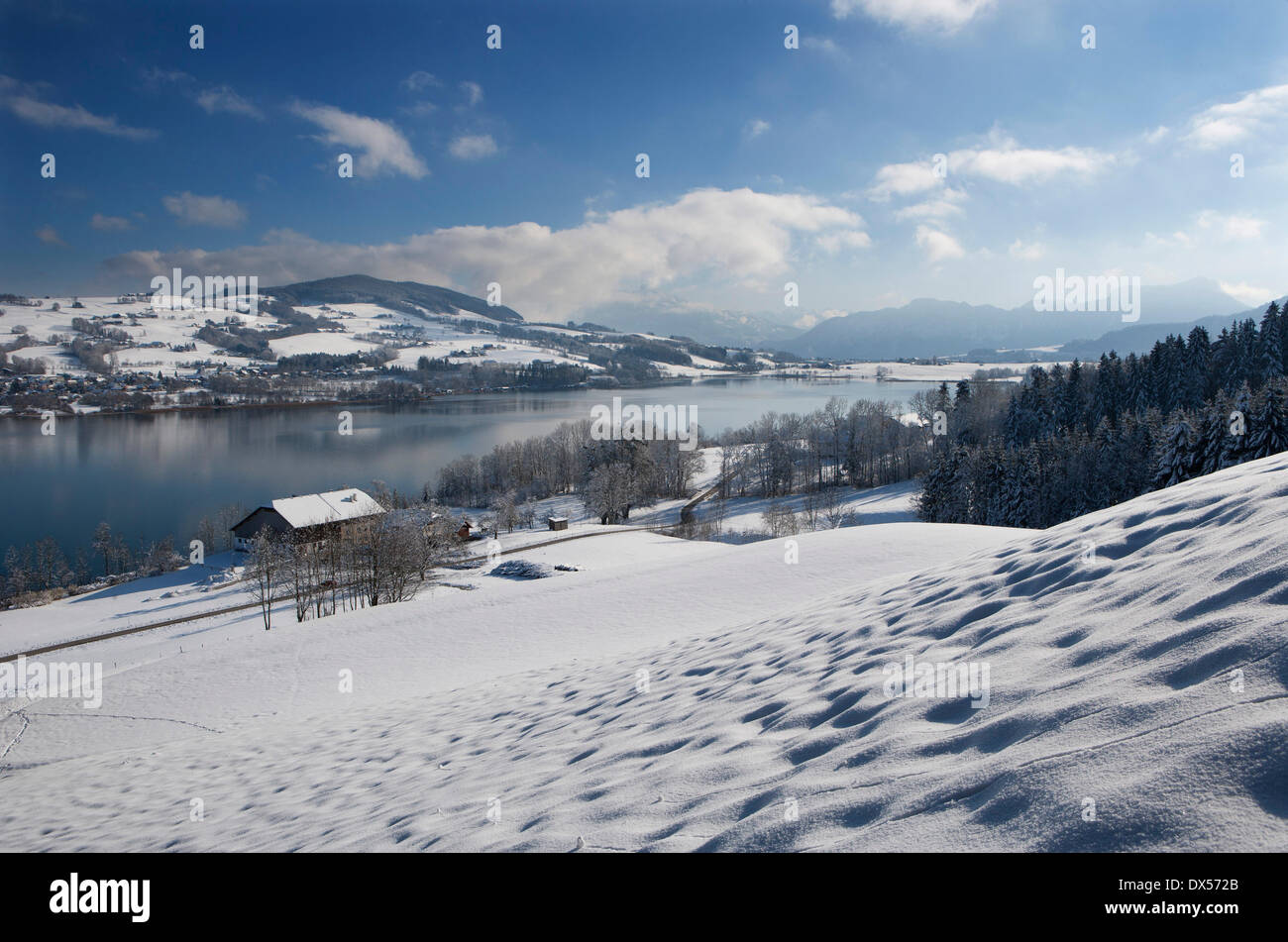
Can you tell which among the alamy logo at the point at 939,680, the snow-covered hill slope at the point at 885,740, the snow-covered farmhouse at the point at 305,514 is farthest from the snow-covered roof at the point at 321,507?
the alamy logo at the point at 939,680

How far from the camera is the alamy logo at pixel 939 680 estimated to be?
2936 mm

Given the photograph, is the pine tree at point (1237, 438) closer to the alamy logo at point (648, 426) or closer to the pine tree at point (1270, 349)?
the pine tree at point (1270, 349)

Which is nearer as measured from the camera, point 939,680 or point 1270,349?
point 939,680

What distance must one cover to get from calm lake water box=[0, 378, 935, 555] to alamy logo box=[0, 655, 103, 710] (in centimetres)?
2924

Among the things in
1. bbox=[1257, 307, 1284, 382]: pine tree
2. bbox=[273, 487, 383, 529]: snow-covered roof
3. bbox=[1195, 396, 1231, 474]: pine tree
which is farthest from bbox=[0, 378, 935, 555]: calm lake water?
bbox=[1257, 307, 1284, 382]: pine tree

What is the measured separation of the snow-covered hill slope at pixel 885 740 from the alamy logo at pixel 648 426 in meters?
53.5

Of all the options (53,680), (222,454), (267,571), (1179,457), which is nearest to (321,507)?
(267,571)

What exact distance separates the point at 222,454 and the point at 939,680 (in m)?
86.0

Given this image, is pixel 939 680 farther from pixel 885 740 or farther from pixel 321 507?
pixel 321 507

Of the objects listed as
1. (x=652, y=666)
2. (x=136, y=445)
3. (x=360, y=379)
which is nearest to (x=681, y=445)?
(x=652, y=666)

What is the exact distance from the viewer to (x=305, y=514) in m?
38.9

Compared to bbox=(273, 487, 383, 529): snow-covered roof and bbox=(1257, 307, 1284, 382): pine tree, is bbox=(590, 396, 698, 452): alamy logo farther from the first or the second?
bbox=(1257, 307, 1284, 382): pine tree

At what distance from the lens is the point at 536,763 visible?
444 centimetres
